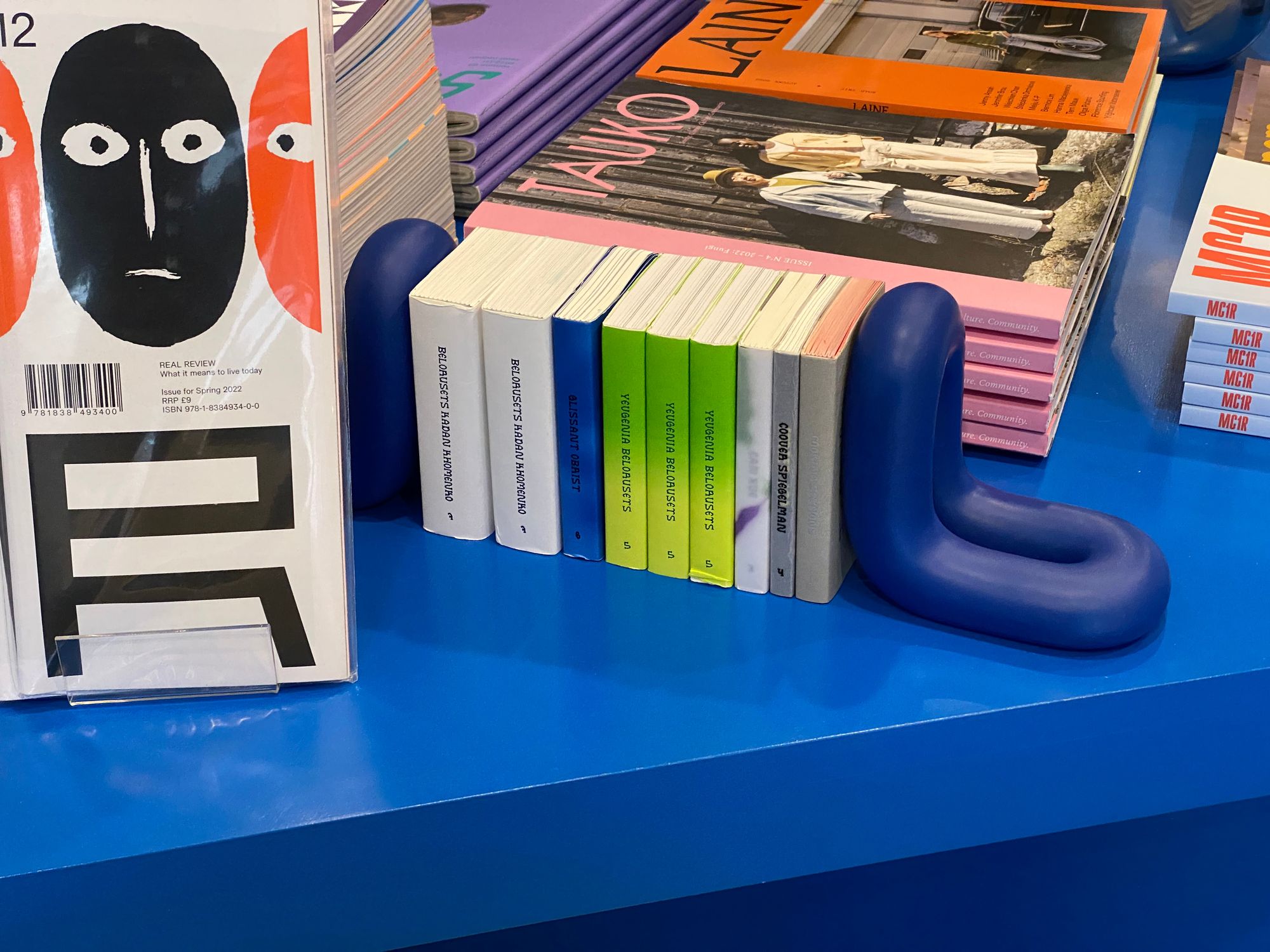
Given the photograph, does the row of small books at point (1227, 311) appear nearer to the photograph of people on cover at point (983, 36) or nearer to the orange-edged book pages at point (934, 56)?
the orange-edged book pages at point (934, 56)

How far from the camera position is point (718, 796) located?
0.81 meters

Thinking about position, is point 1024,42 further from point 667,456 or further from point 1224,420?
point 667,456

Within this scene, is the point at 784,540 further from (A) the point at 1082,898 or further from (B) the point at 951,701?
(A) the point at 1082,898

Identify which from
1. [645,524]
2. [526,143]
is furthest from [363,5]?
[645,524]

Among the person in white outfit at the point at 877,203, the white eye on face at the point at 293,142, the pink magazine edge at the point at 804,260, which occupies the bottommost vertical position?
the pink magazine edge at the point at 804,260

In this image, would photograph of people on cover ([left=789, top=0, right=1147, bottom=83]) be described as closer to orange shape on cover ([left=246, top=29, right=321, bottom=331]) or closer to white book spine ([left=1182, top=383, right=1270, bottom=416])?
white book spine ([left=1182, top=383, right=1270, bottom=416])

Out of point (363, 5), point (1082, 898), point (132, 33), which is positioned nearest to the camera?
point (132, 33)

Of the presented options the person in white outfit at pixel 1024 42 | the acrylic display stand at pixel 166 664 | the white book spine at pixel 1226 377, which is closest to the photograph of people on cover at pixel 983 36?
the person in white outfit at pixel 1024 42

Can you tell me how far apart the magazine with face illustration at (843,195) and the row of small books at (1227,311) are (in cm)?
8

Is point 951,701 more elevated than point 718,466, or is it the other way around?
point 718,466

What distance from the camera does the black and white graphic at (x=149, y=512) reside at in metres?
0.79

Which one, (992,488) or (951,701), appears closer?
(951,701)

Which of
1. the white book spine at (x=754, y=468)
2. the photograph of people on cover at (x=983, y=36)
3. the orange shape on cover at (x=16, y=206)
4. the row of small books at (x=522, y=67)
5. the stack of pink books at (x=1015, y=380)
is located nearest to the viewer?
the orange shape on cover at (x=16, y=206)

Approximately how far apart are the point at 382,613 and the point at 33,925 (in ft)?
0.93
